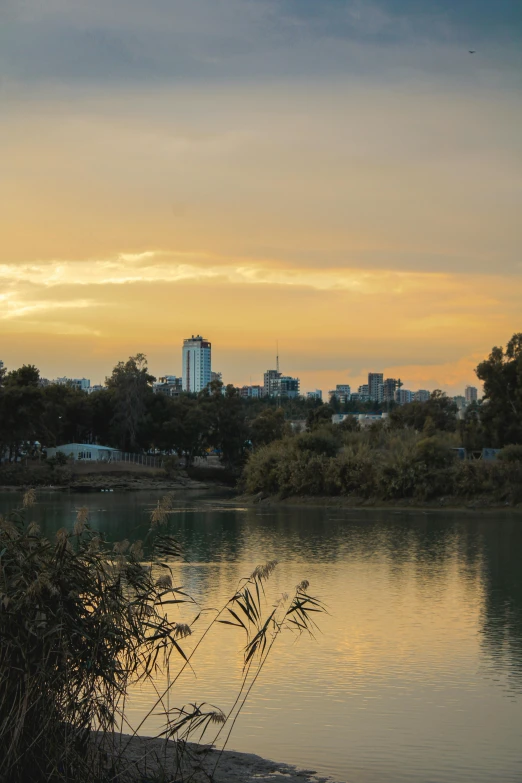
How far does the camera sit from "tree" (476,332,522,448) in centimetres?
5612

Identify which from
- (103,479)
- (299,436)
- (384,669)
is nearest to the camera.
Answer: (384,669)

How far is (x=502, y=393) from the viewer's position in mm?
56500

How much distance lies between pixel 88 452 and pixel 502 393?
41211 millimetres

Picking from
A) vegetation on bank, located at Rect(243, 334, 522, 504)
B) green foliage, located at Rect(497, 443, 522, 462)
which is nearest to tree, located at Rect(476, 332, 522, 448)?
vegetation on bank, located at Rect(243, 334, 522, 504)

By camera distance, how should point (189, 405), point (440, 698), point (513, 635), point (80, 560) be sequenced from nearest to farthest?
1. point (80, 560)
2. point (440, 698)
3. point (513, 635)
4. point (189, 405)

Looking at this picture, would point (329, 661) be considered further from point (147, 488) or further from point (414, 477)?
point (147, 488)

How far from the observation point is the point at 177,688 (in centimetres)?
1173

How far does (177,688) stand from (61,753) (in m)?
4.72

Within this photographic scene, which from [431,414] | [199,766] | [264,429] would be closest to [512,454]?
[431,414]

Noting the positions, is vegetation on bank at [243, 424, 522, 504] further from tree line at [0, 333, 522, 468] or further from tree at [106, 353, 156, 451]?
tree at [106, 353, 156, 451]

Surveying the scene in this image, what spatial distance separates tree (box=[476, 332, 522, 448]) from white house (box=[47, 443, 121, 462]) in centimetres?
3867

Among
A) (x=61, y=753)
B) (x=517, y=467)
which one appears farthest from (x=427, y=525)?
(x=61, y=753)

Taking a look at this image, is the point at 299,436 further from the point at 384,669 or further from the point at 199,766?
the point at 199,766

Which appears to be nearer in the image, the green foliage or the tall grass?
the tall grass
